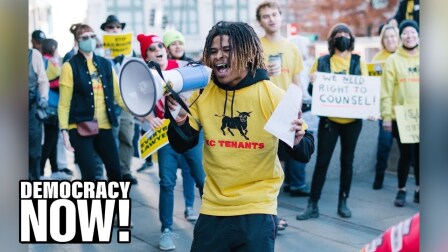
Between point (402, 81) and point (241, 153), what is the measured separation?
4.12m

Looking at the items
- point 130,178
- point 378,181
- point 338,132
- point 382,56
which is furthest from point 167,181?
point 382,56

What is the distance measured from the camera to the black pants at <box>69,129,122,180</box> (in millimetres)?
6125

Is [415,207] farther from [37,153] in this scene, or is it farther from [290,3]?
[290,3]

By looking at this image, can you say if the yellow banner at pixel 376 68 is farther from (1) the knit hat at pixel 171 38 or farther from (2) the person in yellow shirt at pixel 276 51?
(1) the knit hat at pixel 171 38

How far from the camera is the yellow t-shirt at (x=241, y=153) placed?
11.2 feet

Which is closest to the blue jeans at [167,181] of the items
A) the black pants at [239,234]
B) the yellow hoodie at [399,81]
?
the yellow hoodie at [399,81]

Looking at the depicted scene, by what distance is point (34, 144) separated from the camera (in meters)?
7.88

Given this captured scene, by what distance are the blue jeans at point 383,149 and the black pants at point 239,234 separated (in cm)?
511

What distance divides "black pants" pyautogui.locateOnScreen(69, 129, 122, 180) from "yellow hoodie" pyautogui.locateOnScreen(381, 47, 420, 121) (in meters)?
2.63

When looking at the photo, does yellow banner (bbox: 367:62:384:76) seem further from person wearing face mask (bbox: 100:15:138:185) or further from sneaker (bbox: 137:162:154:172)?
sneaker (bbox: 137:162:154:172)

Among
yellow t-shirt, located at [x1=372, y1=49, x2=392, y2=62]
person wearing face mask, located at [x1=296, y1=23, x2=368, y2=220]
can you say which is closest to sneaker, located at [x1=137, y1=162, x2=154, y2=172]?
yellow t-shirt, located at [x1=372, y1=49, x2=392, y2=62]

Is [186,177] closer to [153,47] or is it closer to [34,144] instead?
[153,47]

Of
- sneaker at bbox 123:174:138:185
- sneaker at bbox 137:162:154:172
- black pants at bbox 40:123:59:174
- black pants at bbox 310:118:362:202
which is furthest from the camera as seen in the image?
sneaker at bbox 137:162:154:172

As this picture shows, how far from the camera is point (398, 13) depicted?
35.1 ft
